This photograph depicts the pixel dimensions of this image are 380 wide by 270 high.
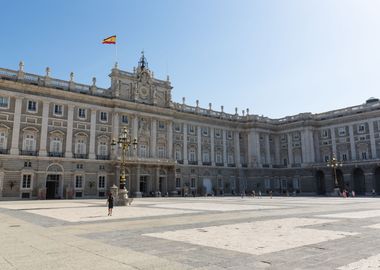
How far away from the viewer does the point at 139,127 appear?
2119 inches

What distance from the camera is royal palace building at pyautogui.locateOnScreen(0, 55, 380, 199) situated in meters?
43.1

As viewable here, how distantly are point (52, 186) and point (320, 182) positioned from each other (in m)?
50.0

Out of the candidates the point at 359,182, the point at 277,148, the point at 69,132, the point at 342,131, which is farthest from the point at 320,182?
the point at 69,132

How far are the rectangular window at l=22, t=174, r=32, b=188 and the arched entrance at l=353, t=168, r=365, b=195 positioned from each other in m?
54.3

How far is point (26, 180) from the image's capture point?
139ft

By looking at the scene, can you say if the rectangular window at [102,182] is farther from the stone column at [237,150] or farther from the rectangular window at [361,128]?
the rectangular window at [361,128]

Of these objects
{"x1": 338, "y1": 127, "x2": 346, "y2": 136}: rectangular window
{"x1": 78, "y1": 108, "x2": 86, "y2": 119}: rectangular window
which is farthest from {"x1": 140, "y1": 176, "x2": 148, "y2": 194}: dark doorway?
{"x1": 338, "y1": 127, "x2": 346, "y2": 136}: rectangular window

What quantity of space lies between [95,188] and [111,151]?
6.03 metres

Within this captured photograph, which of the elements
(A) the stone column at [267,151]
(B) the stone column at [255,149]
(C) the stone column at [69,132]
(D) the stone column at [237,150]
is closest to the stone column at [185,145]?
(D) the stone column at [237,150]

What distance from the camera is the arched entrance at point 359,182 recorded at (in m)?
60.5

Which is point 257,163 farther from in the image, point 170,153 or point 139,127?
point 139,127

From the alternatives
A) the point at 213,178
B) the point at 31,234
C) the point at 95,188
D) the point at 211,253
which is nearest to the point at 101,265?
the point at 211,253

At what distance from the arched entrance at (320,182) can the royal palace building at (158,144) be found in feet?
0.66

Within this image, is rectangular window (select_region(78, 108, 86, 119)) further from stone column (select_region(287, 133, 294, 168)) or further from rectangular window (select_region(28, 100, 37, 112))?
stone column (select_region(287, 133, 294, 168))
